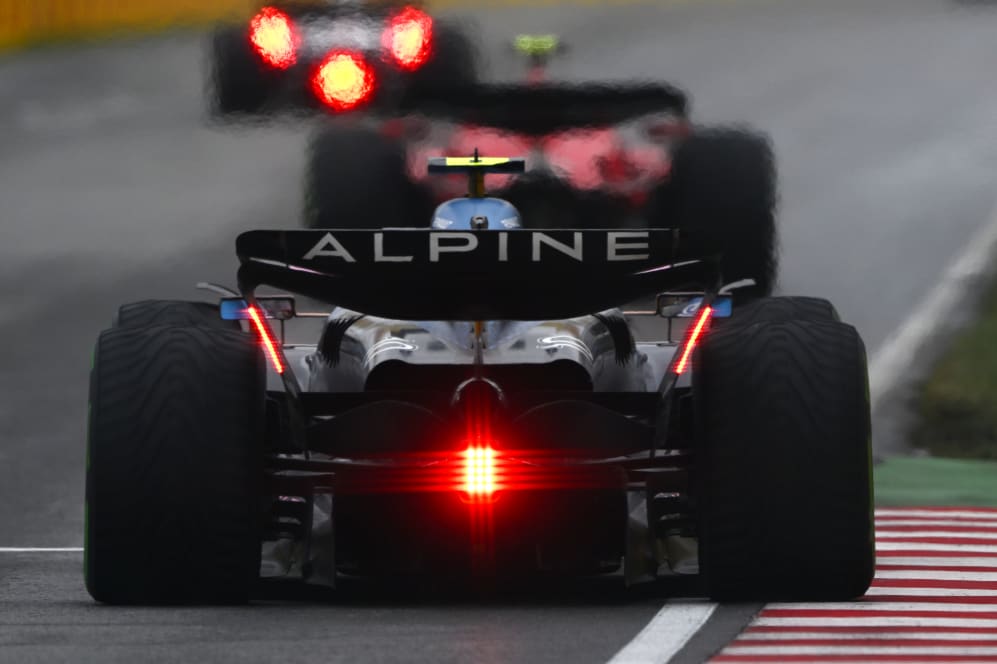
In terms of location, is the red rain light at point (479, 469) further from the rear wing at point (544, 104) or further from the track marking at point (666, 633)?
the rear wing at point (544, 104)

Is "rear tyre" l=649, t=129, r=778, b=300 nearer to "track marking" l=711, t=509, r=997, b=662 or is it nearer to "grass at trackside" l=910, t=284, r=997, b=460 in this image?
"grass at trackside" l=910, t=284, r=997, b=460

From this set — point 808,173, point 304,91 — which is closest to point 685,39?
point 808,173

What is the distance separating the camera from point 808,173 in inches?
1091

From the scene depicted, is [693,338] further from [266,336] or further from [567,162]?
[567,162]

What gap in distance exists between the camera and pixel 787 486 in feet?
27.2

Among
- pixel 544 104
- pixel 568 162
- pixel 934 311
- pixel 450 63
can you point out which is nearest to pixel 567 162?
pixel 568 162

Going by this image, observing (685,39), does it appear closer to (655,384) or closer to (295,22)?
(295,22)

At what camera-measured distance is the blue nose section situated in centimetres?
1052

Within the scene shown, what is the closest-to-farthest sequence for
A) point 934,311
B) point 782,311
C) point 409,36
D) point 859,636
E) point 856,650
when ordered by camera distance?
point 856,650
point 859,636
point 782,311
point 934,311
point 409,36

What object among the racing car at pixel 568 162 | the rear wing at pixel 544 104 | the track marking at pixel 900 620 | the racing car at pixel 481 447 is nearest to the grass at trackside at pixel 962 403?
the racing car at pixel 568 162

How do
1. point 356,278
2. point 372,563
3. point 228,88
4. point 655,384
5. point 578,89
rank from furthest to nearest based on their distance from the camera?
point 228,88 → point 578,89 → point 655,384 → point 372,563 → point 356,278

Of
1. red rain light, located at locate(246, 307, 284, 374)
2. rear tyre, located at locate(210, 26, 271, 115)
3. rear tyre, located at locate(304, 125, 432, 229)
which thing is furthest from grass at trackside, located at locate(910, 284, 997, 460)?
rear tyre, located at locate(210, 26, 271, 115)

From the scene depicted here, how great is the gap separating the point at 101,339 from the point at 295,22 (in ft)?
51.4

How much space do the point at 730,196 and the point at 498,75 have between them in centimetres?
509
